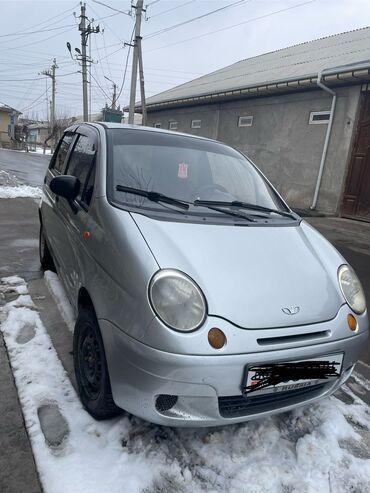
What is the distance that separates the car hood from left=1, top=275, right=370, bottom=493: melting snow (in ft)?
2.35

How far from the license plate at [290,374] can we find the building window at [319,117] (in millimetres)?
9874

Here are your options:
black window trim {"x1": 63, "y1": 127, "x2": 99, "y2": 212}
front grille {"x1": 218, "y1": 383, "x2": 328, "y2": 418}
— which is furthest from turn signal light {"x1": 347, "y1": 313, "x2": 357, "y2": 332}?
black window trim {"x1": 63, "y1": 127, "x2": 99, "y2": 212}

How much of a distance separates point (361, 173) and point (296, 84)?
10.1 feet

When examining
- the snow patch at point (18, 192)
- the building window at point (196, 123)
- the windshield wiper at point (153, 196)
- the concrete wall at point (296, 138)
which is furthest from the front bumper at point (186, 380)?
the building window at point (196, 123)

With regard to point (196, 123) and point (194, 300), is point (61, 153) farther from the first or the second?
point (196, 123)

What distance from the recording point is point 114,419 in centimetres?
216

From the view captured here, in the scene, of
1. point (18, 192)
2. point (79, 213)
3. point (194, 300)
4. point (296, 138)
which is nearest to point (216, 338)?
point (194, 300)

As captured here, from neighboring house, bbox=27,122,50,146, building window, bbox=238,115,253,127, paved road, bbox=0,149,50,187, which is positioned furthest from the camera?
neighboring house, bbox=27,122,50,146

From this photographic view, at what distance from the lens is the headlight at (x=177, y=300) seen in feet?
5.68

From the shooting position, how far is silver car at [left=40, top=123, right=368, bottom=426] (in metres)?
1.72

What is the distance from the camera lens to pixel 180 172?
281cm

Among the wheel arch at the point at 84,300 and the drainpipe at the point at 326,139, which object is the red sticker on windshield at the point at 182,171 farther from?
the drainpipe at the point at 326,139

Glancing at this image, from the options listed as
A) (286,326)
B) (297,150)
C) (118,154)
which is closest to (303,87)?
(297,150)

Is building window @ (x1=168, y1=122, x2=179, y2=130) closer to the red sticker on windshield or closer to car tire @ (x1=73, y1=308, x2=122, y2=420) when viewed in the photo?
the red sticker on windshield
